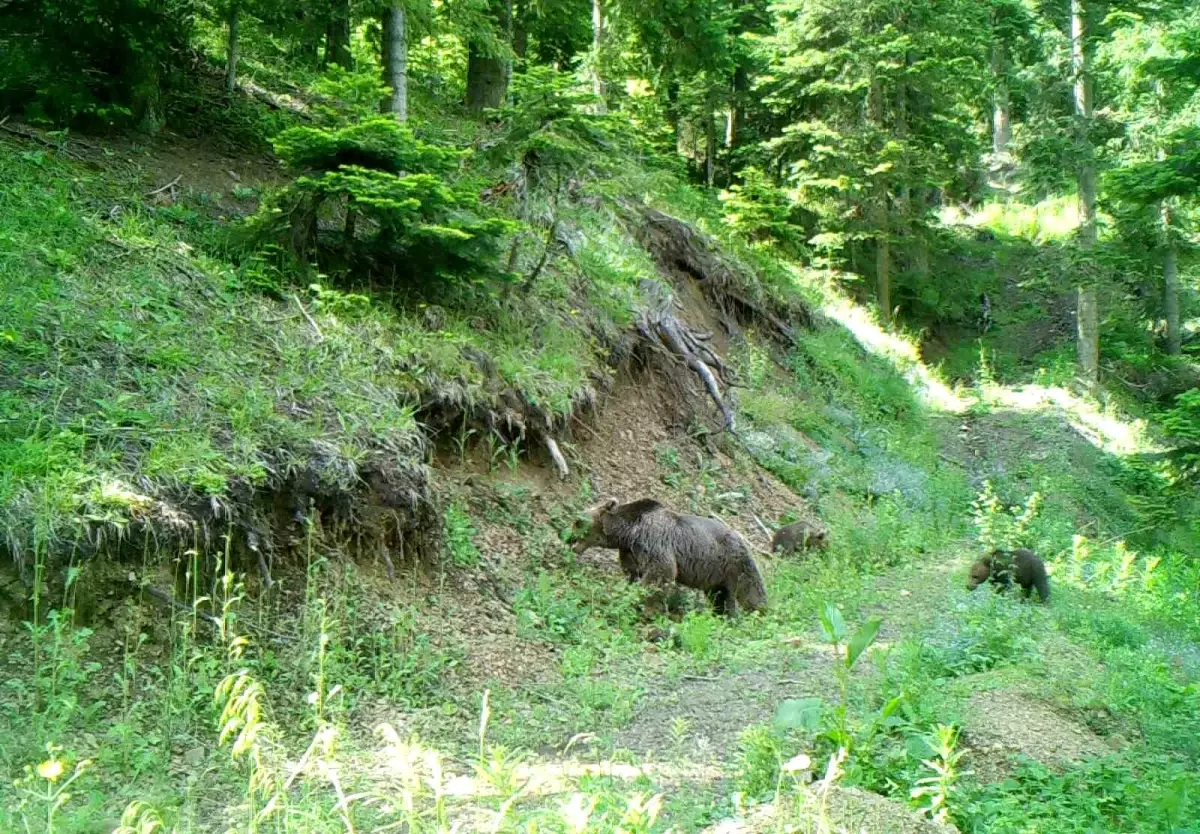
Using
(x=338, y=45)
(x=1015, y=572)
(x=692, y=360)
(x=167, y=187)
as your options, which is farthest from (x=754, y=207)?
(x=167, y=187)

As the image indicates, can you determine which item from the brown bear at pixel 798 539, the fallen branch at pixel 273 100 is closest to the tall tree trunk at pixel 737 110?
the fallen branch at pixel 273 100

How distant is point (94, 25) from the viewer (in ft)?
A: 32.3

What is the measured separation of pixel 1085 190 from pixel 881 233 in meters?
5.85

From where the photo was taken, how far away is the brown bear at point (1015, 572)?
11.0 m

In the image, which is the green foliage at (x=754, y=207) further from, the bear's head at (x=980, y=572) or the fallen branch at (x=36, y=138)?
the fallen branch at (x=36, y=138)

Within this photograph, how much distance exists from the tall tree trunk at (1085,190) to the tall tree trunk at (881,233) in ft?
15.9

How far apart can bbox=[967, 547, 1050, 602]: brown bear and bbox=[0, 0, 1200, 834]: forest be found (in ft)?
0.29

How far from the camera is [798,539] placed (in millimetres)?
12234

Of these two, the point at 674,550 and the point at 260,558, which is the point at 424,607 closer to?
the point at 260,558

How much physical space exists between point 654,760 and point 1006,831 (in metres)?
1.99

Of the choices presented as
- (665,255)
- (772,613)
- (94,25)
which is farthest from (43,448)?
(665,255)

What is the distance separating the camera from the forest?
506 cm

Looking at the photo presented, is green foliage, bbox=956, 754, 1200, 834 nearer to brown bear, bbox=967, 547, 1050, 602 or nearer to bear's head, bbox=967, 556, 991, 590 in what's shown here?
brown bear, bbox=967, 547, 1050, 602

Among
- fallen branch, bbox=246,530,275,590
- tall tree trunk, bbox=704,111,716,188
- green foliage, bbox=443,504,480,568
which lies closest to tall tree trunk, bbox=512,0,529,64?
tall tree trunk, bbox=704,111,716,188
